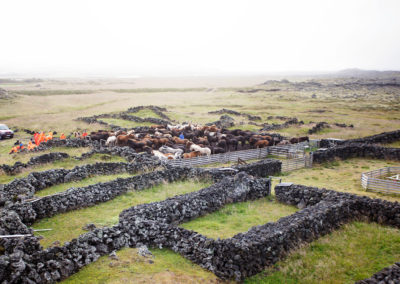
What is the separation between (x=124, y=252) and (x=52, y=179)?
8.05 meters

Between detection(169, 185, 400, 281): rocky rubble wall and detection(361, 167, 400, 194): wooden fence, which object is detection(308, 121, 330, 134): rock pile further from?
detection(169, 185, 400, 281): rocky rubble wall

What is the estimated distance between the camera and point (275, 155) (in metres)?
28.3

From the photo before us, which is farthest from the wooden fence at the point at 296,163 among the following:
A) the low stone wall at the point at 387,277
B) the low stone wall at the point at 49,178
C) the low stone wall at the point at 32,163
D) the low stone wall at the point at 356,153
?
the low stone wall at the point at 32,163

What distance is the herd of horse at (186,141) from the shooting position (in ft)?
86.6

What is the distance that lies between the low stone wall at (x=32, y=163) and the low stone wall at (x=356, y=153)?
18630mm

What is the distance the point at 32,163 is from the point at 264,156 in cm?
1776

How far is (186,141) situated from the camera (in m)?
29.1

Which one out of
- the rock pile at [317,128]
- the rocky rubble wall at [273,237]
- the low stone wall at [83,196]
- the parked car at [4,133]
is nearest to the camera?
the rocky rubble wall at [273,237]

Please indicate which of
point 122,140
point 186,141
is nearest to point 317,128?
point 186,141

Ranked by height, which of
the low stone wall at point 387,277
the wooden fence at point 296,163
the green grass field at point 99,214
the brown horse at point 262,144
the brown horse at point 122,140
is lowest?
the wooden fence at point 296,163

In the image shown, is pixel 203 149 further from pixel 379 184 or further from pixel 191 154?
pixel 379 184

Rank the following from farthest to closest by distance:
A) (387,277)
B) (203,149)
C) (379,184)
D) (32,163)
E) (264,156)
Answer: (264,156) < (203,149) < (32,163) < (379,184) < (387,277)

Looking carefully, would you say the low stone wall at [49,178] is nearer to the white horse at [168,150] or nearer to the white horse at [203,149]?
the white horse at [168,150]

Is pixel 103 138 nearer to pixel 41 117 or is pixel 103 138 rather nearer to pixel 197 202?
pixel 197 202
